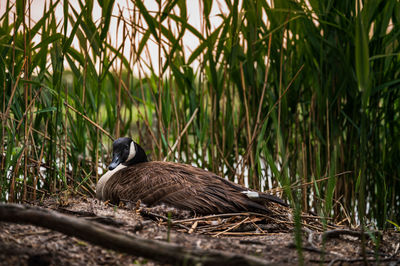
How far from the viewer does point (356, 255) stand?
6.69ft

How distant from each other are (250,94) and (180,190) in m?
1.31

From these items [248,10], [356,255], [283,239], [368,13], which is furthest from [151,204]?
[368,13]

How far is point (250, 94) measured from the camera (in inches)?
149

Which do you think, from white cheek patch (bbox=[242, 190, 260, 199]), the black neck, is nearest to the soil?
white cheek patch (bbox=[242, 190, 260, 199])

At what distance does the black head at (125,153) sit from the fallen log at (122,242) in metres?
1.65

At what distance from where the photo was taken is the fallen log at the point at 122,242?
1467 mm

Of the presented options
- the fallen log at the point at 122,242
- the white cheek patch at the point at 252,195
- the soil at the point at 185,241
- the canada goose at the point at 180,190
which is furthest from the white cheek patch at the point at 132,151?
the fallen log at the point at 122,242

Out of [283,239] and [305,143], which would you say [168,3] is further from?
[283,239]

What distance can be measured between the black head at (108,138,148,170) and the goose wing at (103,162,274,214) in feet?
0.93

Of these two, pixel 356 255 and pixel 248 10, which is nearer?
pixel 356 255

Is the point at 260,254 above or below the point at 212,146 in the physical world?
below

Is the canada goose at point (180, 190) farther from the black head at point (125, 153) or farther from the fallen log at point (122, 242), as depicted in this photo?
the fallen log at point (122, 242)

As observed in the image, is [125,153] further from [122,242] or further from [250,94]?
[122,242]

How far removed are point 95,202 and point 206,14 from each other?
1835 mm
